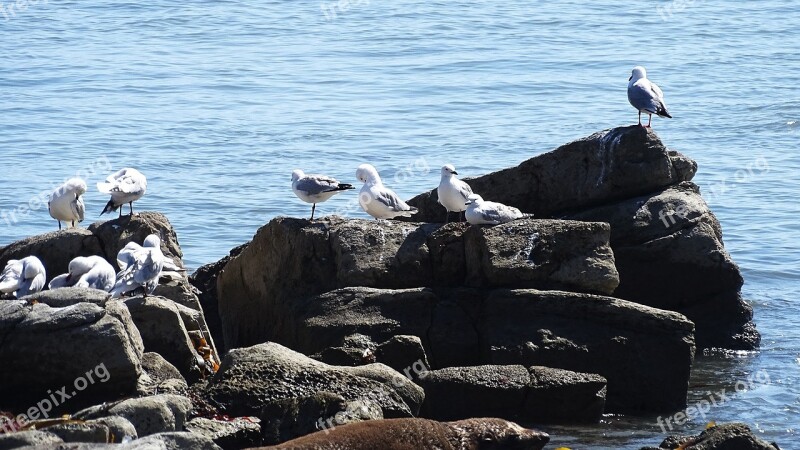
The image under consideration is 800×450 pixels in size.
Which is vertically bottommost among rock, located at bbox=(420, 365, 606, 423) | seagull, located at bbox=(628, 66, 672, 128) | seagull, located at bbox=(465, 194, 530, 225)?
rock, located at bbox=(420, 365, 606, 423)

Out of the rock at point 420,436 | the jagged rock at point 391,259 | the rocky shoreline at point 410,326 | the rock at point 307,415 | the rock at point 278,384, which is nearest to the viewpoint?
the rock at point 420,436

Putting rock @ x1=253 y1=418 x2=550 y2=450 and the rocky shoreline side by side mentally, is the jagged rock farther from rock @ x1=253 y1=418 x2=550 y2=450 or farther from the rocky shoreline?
rock @ x1=253 y1=418 x2=550 y2=450

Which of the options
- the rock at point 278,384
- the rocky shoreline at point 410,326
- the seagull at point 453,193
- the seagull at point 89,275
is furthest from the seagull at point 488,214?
the seagull at point 89,275

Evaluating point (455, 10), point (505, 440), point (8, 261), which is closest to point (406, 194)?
point (8, 261)

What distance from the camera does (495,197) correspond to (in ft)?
40.9

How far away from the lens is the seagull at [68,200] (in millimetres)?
13055

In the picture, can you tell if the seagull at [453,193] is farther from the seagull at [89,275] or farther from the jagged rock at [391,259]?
the seagull at [89,275]

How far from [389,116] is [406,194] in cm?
665

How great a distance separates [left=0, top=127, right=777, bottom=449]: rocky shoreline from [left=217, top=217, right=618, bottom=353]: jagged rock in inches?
0.7

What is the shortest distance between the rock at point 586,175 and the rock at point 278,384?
4356 mm

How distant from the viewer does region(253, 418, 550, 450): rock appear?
22.2 feet

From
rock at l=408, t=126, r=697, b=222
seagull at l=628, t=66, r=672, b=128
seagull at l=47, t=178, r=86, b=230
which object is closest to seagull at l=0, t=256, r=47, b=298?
seagull at l=47, t=178, r=86, b=230

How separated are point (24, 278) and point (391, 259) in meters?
3.13

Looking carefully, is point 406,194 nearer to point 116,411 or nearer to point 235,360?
point 235,360
